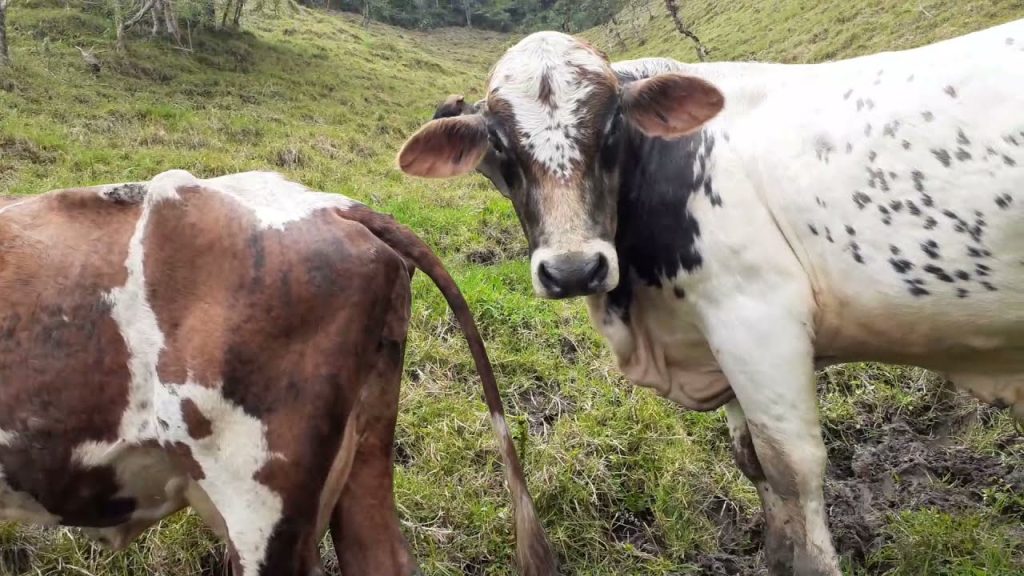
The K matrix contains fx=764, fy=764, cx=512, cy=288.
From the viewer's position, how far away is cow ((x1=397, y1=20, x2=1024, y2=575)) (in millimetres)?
2541

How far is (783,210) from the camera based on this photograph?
2777 mm

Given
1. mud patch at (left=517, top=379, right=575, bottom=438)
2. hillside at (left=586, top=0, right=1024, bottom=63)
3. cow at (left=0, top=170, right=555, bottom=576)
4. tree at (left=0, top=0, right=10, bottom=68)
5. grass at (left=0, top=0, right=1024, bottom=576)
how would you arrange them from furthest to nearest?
hillside at (left=586, top=0, right=1024, bottom=63) → tree at (left=0, top=0, right=10, bottom=68) → mud patch at (left=517, top=379, right=575, bottom=438) → grass at (left=0, top=0, right=1024, bottom=576) → cow at (left=0, top=170, right=555, bottom=576)

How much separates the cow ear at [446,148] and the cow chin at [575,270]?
580 millimetres

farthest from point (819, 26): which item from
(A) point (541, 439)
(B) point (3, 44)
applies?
(A) point (541, 439)

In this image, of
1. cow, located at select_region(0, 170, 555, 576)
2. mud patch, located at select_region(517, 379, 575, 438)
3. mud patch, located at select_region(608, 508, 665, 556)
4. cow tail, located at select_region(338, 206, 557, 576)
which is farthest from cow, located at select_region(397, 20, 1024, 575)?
mud patch, located at select_region(517, 379, 575, 438)

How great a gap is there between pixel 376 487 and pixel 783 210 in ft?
5.66

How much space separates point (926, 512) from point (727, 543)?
3.02ft

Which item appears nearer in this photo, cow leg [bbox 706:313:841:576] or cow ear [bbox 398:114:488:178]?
cow leg [bbox 706:313:841:576]

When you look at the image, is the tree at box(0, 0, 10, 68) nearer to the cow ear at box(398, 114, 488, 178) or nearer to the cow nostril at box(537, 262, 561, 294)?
the cow ear at box(398, 114, 488, 178)

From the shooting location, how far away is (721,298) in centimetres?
282

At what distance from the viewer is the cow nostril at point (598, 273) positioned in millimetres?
2729

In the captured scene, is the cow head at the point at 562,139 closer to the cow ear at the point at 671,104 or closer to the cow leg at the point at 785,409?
the cow ear at the point at 671,104

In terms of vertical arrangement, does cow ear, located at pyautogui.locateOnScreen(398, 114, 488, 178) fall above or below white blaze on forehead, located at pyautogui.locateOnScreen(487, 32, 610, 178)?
below

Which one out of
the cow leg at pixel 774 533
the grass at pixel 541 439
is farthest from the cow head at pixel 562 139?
the grass at pixel 541 439
